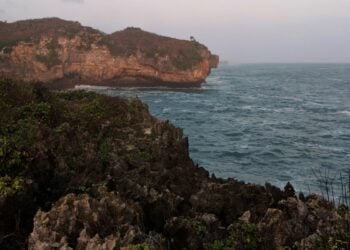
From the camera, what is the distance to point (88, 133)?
15727 mm

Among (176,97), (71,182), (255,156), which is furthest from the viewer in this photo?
(176,97)

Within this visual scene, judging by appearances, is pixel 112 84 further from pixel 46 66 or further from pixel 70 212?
pixel 70 212

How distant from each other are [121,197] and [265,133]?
113ft

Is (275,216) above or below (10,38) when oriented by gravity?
below

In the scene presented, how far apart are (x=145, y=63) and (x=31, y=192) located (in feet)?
274

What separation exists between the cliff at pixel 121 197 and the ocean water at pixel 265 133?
299 cm

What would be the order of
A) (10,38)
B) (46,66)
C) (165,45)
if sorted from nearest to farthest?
(46,66)
(10,38)
(165,45)

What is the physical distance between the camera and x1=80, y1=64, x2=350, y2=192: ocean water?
1192 inches

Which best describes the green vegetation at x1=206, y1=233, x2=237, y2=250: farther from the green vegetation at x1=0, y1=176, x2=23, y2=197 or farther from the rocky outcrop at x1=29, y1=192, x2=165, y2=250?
the green vegetation at x1=0, y1=176, x2=23, y2=197

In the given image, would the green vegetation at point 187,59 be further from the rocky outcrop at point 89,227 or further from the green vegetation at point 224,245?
the rocky outcrop at point 89,227

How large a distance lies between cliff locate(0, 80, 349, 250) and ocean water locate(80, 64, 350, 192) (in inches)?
118

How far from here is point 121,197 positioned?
1090 centimetres

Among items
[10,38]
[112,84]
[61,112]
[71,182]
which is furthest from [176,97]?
[71,182]

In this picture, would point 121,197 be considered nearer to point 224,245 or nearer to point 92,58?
point 224,245
